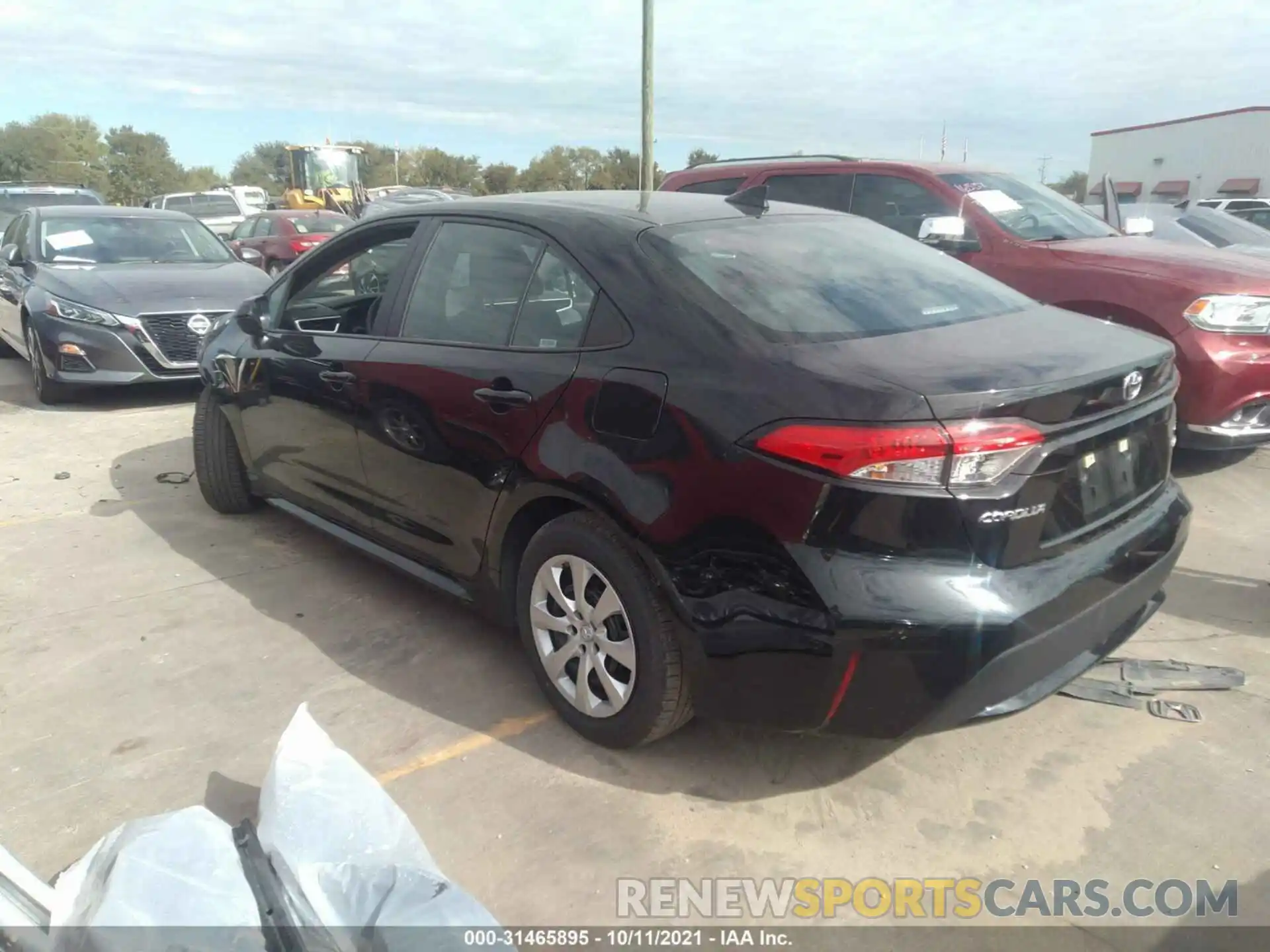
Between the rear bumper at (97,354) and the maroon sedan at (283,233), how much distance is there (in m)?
8.90

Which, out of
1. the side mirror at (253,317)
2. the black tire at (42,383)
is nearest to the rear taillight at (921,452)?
the side mirror at (253,317)

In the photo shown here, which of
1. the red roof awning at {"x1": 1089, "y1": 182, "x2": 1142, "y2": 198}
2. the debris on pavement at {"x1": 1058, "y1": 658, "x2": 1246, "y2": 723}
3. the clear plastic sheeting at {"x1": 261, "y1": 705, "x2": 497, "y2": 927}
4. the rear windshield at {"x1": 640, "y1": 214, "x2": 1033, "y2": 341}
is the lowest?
the debris on pavement at {"x1": 1058, "y1": 658, "x2": 1246, "y2": 723}

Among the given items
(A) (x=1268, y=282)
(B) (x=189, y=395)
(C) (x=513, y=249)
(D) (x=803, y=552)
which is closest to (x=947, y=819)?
(D) (x=803, y=552)

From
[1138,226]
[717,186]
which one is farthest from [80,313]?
[1138,226]

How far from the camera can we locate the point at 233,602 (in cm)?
409

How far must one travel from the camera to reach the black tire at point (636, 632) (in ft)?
8.69

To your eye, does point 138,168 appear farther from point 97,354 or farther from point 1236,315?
point 1236,315

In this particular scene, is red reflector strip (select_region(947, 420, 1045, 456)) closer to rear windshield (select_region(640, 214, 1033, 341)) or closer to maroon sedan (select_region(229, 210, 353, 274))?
rear windshield (select_region(640, 214, 1033, 341))

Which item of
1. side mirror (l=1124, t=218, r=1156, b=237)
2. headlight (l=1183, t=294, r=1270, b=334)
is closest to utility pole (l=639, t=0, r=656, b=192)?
side mirror (l=1124, t=218, r=1156, b=237)

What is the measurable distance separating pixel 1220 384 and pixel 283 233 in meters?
15.8

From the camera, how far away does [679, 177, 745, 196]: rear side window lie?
7285 millimetres

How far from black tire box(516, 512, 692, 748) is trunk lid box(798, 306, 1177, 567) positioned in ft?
2.44

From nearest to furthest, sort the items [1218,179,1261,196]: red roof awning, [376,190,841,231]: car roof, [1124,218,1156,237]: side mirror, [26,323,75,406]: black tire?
[376,190,841,231]: car roof
[1124,218,1156,237]: side mirror
[26,323,75,406]: black tire
[1218,179,1261,196]: red roof awning

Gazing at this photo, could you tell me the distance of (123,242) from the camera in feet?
28.3
